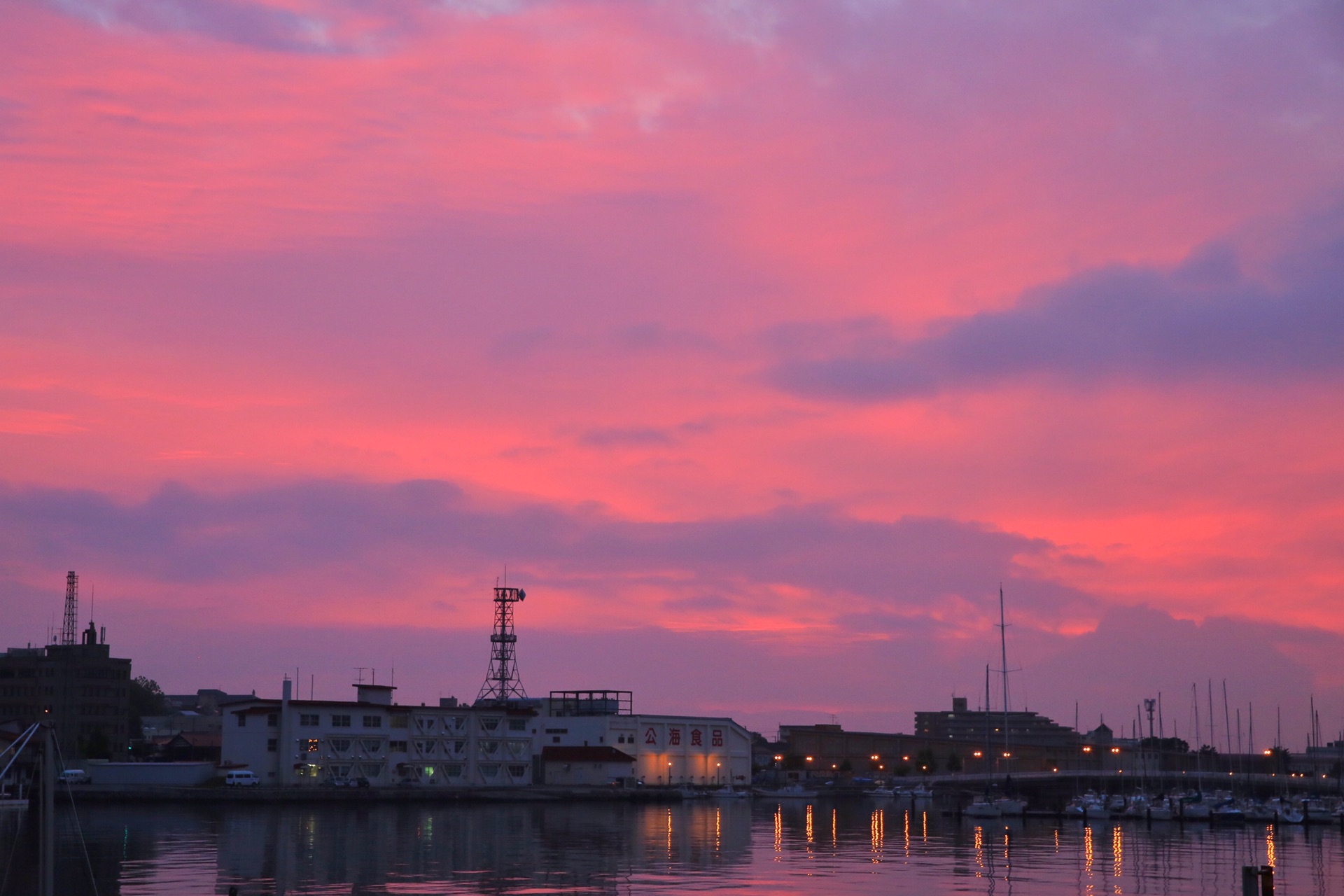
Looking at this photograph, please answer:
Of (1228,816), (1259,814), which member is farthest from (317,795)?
(1259,814)

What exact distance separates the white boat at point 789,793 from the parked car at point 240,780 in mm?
54559

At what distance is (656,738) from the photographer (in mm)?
141750

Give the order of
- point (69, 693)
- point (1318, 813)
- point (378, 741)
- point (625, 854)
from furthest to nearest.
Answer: point (69, 693), point (378, 741), point (1318, 813), point (625, 854)

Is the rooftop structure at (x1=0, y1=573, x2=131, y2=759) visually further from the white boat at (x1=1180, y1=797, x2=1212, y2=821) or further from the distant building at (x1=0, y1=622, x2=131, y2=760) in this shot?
the white boat at (x1=1180, y1=797, x2=1212, y2=821)

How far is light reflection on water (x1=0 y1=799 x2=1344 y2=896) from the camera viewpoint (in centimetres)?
4900

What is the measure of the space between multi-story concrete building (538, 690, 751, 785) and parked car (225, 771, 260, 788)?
34.5 m

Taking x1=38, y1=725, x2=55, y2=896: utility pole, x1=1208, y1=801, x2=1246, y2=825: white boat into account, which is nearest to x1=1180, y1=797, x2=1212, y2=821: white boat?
x1=1208, y1=801, x2=1246, y2=825: white boat

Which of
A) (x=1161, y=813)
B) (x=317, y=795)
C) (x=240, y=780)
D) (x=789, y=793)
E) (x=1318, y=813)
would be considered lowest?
(x=789, y=793)

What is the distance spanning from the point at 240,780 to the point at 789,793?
5764 cm

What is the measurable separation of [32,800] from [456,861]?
54869mm

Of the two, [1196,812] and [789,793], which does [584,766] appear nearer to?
[789,793]

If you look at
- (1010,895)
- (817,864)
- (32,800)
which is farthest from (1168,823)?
(32,800)

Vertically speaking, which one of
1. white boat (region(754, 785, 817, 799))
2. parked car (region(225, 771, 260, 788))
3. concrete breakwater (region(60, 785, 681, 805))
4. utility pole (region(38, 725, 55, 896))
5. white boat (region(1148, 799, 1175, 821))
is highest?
utility pole (region(38, 725, 55, 896))

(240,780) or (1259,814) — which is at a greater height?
(240,780)
